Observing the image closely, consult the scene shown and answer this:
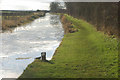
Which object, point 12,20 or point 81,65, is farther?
point 12,20

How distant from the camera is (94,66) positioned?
34.5 ft

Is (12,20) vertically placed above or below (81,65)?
above

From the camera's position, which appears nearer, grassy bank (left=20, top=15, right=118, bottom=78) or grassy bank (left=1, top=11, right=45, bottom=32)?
grassy bank (left=20, top=15, right=118, bottom=78)

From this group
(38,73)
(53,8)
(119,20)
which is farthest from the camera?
(53,8)

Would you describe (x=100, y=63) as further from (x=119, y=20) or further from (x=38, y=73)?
(x=119, y=20)

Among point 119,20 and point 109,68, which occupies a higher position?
point 119,20

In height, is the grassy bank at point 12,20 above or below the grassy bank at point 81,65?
above

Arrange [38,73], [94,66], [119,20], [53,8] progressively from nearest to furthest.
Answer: [38,73], [94,66], [119,20], [53,8]

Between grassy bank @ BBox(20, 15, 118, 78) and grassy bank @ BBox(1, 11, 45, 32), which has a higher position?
grassy bank @ BBox(1, 11, 45, 32)

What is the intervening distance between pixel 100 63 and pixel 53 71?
2658 millimetres

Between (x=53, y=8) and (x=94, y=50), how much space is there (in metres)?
155

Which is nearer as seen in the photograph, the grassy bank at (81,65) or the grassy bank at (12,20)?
the grassy bank at (81,65)

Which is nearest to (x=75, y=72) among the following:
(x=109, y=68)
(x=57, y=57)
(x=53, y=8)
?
(x=109, y=68)

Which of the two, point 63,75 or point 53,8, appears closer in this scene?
point 63,75
